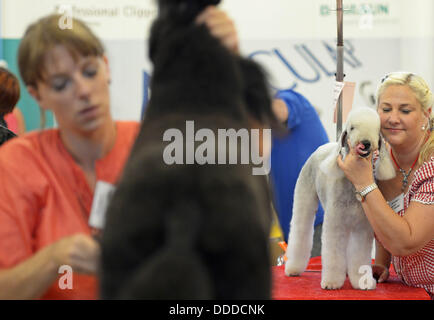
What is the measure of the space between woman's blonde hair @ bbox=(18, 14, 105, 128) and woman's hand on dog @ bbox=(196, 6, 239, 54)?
0.52 feet

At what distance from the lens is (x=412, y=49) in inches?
105

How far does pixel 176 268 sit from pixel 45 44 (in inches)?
13.4

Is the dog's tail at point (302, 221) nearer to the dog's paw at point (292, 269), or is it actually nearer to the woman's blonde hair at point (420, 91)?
the dog's paw at point (292, 269)

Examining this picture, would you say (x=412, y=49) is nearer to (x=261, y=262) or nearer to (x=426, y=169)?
(x=426, y=169)

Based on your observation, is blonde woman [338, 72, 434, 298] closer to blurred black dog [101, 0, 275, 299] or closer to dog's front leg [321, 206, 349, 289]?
dog's front leg [321, 206, 349, 289]

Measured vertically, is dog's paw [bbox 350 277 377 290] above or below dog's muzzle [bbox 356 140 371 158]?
below

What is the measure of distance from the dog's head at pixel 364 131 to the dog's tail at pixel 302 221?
0.19 meters

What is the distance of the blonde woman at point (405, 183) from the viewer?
1221 mm

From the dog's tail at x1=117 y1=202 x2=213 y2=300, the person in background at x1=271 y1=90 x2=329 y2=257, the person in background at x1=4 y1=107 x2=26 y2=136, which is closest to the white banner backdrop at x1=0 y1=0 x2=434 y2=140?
the person in background at x1=271 y1=90 x2=329 y2=257

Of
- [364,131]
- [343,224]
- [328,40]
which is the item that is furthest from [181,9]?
[328,40]

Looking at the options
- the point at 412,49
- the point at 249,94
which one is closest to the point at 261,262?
the point at 249,94

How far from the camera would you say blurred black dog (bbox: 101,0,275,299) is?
48 cm

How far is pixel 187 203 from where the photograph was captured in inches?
19.3
